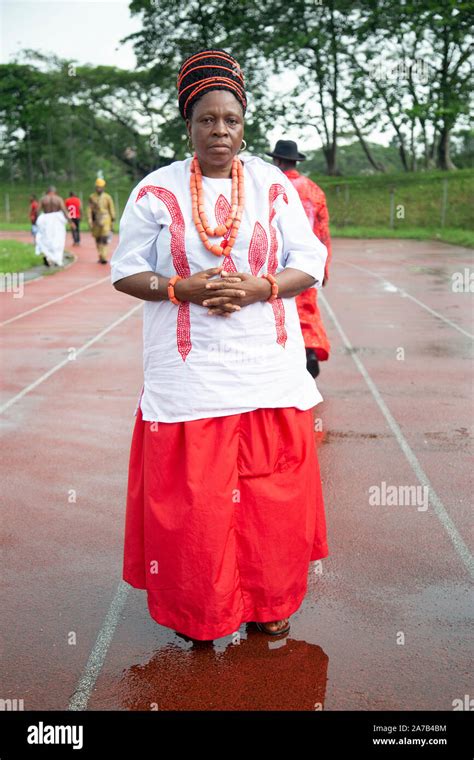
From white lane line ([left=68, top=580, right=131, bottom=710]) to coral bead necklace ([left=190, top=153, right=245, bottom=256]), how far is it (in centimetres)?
154

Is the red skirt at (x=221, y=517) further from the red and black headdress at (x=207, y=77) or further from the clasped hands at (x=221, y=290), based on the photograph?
the red and black headdress at (x=207, y=77)

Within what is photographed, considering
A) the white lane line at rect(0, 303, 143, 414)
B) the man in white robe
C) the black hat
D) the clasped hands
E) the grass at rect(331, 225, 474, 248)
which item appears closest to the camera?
the clasped hands

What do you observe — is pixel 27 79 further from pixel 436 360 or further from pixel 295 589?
pixel 295 589

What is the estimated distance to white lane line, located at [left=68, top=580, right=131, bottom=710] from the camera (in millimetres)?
2854

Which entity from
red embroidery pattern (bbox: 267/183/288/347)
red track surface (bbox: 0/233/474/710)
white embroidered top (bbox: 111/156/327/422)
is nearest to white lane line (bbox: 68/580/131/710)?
red track surface (bbox: 0/233/474/710)

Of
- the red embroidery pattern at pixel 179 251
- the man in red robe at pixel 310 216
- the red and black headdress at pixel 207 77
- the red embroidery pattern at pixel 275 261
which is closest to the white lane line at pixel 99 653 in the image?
the red embroidery pattern at pixel 179 251

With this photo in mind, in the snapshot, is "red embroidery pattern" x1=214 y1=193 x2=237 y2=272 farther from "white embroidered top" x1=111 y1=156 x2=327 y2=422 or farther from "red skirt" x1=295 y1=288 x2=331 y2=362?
"red skirt" x1=295 y1=288 x2=331 y2=362

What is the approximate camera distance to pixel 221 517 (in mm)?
2902

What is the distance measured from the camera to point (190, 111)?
9.59 ft

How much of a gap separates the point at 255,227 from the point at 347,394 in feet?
14.8

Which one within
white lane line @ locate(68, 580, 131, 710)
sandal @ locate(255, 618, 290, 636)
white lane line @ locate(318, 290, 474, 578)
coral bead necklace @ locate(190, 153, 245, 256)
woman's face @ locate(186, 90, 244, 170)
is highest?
woman's face @ locate(186, 90, 244, 170)
